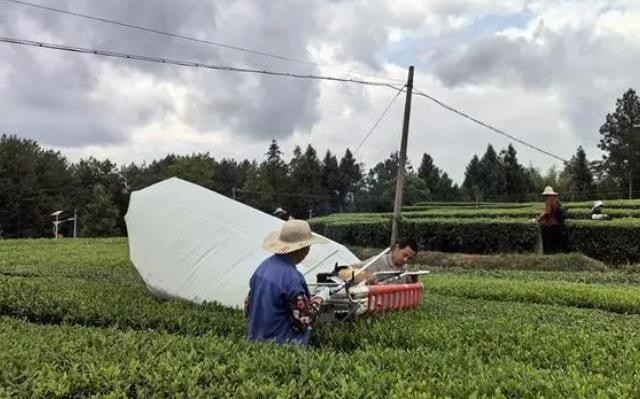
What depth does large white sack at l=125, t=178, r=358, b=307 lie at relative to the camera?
6973 millimetres

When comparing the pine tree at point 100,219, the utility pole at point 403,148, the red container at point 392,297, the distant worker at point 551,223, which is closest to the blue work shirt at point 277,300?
the red container at point 392,297

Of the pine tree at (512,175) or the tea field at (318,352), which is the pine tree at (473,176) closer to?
the pine tree at (512,175)

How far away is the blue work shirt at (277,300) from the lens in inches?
173

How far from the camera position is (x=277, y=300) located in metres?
4.40

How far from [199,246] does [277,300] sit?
3.18 meters

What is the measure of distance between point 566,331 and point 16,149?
5743cm

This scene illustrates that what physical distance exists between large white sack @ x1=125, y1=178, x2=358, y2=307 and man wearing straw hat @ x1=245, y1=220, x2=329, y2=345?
214cm

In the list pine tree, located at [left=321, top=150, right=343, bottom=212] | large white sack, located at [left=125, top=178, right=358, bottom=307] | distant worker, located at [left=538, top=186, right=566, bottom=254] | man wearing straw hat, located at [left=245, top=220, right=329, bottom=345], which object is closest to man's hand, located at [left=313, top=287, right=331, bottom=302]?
man wearing straw hat, located at [left=245, top=220, right=329, bottom=345]

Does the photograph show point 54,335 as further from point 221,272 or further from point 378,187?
point 378,187

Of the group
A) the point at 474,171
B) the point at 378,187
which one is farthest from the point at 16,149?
the point at 474,171

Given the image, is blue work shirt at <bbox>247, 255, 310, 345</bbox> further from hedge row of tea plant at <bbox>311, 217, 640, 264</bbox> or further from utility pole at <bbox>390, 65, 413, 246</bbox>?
hedge row of tea plant at <bbox>311, 217, 640, 264</bbox>

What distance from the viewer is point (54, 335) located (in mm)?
4945

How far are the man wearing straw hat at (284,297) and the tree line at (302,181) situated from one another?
3699 cm

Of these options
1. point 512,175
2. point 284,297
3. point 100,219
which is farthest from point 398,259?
point 512,175
